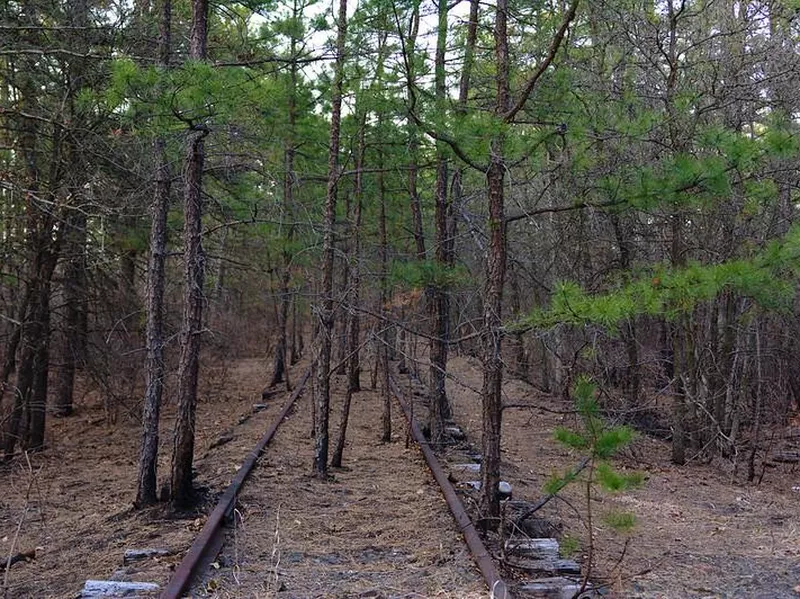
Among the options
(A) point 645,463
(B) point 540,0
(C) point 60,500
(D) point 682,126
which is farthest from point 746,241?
(C) point 60,500

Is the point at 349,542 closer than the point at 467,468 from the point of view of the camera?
Yes

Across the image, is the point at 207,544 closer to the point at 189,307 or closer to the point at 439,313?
the point at 189,307

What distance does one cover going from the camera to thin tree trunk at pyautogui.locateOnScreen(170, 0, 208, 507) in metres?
7.48

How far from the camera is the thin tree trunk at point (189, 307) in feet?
24.6

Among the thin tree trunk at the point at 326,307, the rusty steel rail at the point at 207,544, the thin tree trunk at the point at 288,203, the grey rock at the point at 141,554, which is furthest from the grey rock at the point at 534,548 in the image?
the thin tree trunk at the point at 288,203

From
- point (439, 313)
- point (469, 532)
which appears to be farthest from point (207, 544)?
point (439, 313)

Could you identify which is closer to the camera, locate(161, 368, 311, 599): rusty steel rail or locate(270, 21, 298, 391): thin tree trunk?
locate(161, 368, 311, 599): rusty steel rail

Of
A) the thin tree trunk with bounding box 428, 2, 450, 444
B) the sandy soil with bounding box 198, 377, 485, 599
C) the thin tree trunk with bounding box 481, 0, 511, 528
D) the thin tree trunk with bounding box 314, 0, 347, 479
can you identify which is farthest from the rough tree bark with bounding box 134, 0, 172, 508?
the thin tree trunk with bounding box 428, 2, 450, 444

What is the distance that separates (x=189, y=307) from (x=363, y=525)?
2.66 meters

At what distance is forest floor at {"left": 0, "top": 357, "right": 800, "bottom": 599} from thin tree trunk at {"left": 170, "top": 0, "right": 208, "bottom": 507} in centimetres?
48

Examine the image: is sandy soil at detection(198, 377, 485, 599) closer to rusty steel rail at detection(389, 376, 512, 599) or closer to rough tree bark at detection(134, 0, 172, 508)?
rusty steel rail at detection(389, 376, 512, 599)

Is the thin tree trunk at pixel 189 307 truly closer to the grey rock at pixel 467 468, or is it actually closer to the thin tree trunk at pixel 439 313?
the grey rock at pixel 467 468

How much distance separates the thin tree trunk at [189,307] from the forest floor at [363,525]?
1.57ft

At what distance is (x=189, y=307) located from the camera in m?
7.48
